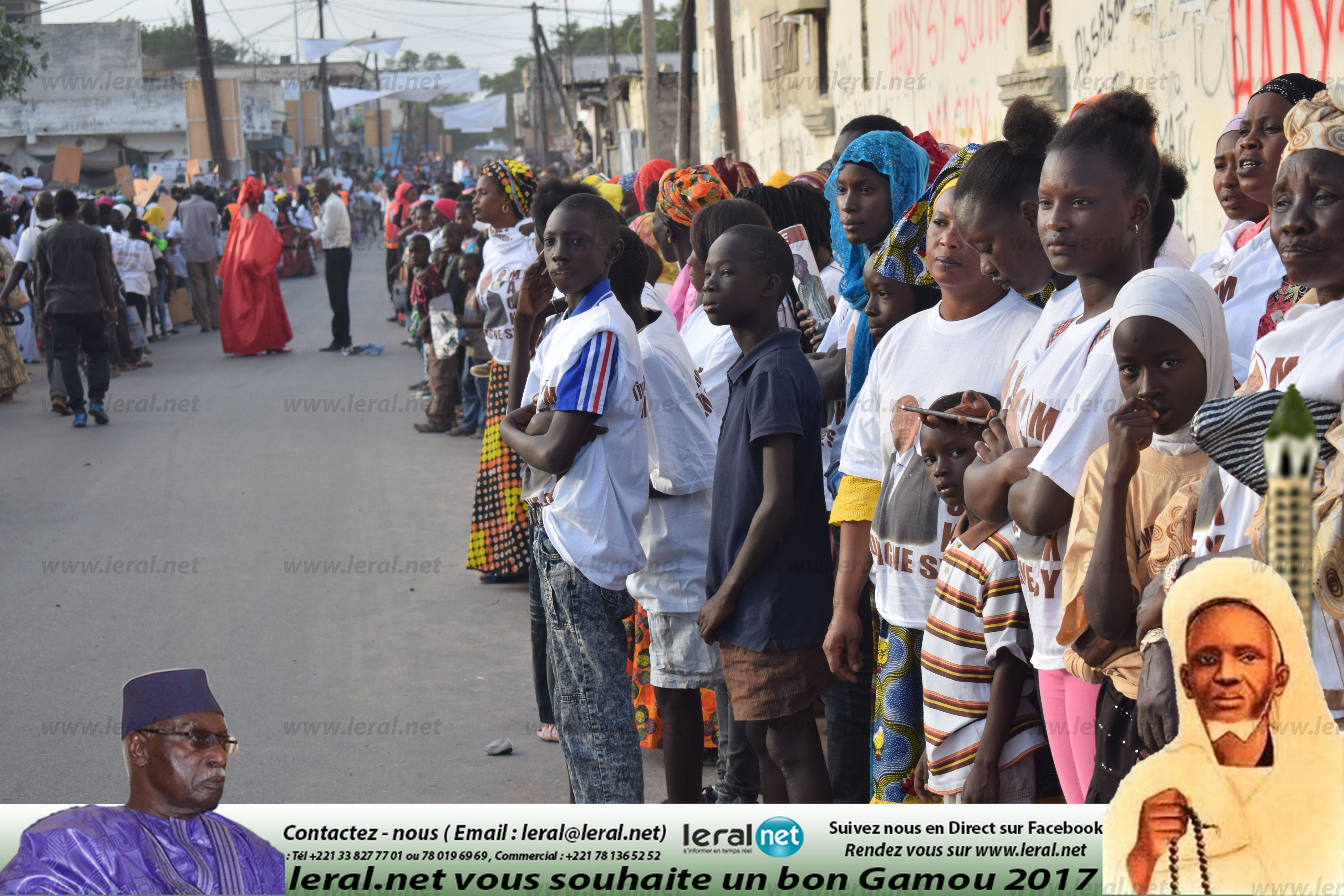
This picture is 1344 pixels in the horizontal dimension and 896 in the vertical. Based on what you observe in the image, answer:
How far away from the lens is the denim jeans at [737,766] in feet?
12.7

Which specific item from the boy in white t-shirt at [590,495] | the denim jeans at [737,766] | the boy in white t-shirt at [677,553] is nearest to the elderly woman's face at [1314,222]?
the boy in white t-shirt at [590,495]

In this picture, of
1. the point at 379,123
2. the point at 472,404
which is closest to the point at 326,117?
the point at 379,123

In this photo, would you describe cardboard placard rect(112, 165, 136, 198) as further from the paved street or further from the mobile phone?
the mobile phone

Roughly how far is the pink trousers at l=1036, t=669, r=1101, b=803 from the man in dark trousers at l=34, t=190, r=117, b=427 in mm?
10433

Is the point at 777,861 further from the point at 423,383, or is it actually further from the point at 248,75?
the point at 248,75

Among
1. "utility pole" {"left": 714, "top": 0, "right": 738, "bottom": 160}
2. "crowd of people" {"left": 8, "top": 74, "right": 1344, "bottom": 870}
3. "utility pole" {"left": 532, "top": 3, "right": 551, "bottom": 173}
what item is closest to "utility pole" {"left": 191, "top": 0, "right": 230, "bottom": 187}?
"utility pole" {"left": 714, "top": 0, "right": 738, "bottom": 160}

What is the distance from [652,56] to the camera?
22.5 m

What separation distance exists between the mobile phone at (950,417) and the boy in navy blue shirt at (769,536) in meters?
0.49

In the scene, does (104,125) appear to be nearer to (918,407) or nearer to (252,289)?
(252,289)

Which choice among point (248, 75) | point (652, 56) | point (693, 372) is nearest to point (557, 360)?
point (693, 372)

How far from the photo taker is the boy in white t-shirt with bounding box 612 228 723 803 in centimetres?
362

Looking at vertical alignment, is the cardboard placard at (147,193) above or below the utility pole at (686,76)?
below

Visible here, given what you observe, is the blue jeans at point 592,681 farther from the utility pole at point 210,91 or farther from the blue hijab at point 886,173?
the utility pole at point 210,91

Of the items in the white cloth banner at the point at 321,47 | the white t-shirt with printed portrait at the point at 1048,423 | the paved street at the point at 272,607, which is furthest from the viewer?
the white cloth banner at the point at 321,47
